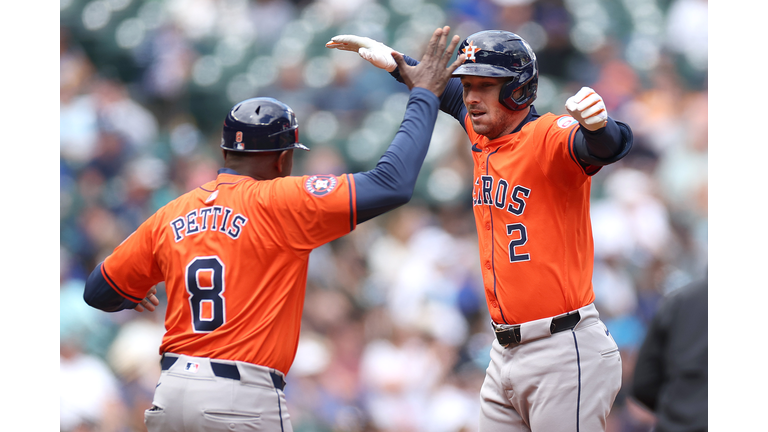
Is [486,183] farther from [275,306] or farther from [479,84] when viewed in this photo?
[275,306]

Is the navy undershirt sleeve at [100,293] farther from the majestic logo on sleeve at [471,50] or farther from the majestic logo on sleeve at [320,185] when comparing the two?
the majestic logo on sleeve at [471,50]

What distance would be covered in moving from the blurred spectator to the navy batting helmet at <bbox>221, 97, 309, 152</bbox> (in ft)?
6.10

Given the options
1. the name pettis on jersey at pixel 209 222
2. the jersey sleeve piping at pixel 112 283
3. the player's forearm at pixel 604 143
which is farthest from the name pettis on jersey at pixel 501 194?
the jersey sleeve piping at pixel 112 283

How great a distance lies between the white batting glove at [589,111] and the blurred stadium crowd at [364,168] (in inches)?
154

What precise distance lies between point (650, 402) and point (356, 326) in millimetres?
3751

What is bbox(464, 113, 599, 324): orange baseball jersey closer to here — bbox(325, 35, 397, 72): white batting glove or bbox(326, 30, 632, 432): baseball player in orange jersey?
bbox(326, 30, 632, 432): baseball player in orange jersey

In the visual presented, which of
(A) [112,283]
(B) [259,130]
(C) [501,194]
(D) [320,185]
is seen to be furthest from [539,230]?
(A) [112,283]

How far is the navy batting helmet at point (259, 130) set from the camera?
3.29 m

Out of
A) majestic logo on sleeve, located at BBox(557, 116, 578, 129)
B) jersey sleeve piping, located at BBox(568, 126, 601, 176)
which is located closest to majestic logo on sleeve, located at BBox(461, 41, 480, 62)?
majestic logo on sleeve, located at BBox(557, 116, 578, 129)

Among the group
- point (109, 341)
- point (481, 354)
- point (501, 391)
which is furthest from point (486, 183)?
point (109, 341)

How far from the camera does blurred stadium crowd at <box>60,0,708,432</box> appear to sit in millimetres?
6488

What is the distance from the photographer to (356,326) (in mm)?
6926

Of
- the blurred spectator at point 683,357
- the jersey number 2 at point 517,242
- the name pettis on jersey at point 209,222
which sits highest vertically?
the name pettis on jersey at point 209,222

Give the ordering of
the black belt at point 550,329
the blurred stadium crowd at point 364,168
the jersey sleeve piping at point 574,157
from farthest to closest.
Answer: the blurred stadium crowd at point 364,168 → the black belt at point 550,329 → the jersey sleeve piping at point 574,157
